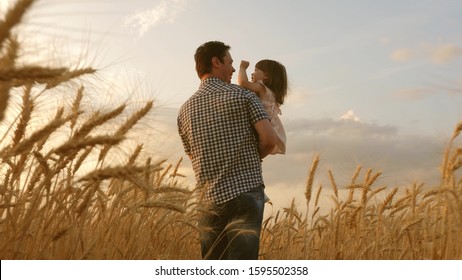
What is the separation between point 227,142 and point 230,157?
0.10 metres

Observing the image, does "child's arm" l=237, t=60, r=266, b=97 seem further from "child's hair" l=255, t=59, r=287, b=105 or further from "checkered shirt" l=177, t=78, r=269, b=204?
"checkered shirt" l=177, t=78, r=269, b=204

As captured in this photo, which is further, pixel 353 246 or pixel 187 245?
pixel 187 245

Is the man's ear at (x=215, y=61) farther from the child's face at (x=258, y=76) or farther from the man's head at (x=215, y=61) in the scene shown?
the child's face at (x=258, y=76)

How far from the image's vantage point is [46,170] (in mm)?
2562

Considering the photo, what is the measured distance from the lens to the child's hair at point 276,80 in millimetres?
4828

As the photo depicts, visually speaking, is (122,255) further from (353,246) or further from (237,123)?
(353,246)

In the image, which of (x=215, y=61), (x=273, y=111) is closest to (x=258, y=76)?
(x=273, y=111)

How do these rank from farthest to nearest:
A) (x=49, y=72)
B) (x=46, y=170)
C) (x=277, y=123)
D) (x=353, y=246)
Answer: (x=277, y=123) < (x=353, y=246) < (x=46, y=170) < (x=49, y=72)

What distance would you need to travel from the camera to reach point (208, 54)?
4188 millimetres

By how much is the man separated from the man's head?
0.11 meters

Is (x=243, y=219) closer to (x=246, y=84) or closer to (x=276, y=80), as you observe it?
(x=246, y=84)

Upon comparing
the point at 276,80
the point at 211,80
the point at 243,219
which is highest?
the point at 276,80
